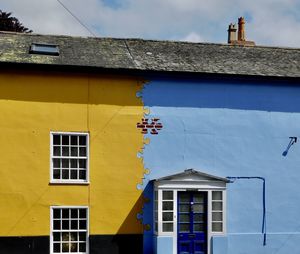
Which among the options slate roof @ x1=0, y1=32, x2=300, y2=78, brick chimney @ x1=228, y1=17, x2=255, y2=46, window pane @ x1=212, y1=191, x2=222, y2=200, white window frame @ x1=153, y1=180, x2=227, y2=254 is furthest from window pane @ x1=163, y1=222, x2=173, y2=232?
brick chimney @ x1=228, y1=17, x2=255, y2=46

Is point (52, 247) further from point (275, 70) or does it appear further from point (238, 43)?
point (238, 43)

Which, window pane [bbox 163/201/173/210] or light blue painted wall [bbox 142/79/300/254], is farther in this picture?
light blue painted wall [bbox 142/79/300/254]

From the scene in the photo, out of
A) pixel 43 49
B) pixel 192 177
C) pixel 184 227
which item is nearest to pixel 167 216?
pixel 184 227

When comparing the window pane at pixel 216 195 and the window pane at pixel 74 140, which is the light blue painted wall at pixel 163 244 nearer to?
the window pane at pixel 216 195

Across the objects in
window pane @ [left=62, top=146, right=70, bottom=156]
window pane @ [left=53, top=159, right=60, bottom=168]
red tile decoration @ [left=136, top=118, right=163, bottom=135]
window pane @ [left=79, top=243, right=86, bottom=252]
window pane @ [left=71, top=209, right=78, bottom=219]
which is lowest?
window pane @ [left=79, top=243, right=86, bottom=252]

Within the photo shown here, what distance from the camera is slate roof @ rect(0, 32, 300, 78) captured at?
18.6m

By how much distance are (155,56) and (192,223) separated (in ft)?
19.2

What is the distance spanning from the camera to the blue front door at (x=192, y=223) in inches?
716

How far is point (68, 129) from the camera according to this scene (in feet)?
59.4

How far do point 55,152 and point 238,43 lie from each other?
9225 millimetres

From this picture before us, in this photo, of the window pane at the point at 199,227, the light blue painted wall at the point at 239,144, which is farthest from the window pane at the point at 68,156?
the window pane at the point at 199,227

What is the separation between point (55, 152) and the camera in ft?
59.1

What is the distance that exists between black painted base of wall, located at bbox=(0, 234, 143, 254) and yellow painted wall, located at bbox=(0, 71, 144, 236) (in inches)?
7.3

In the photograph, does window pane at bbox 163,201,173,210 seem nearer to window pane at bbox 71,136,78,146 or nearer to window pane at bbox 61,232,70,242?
window pane at bbox 61,232,70,242
